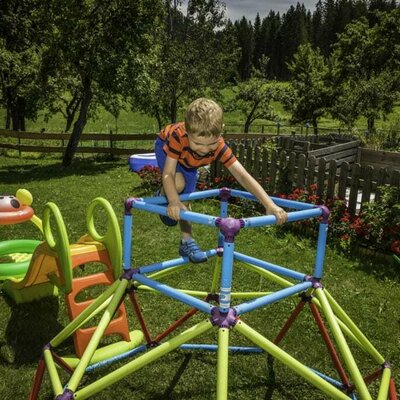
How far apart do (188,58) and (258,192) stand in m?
18.0

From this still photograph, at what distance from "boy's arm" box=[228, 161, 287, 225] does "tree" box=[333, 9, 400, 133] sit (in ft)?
70.8

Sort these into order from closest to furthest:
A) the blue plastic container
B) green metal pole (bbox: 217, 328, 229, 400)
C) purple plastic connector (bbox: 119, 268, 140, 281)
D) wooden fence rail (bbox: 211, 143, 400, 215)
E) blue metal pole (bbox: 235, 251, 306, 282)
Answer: green metal pole (bbox: 217, 328, 229, 400)
purple plastic connector (bbox: 119, 268, 140, 281)
blue metal pole (bbox: 235, 251, 306, 282)
wooden fence rail (bbox: 211, 143, 400, 215)
the blue plastic container

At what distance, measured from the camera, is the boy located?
2746mm

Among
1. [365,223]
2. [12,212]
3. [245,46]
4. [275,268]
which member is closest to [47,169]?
[12,212]

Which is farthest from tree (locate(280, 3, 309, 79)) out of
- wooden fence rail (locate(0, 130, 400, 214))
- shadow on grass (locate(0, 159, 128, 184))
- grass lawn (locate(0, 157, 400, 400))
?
grass lawn (locate(0, 157, 400, 400))

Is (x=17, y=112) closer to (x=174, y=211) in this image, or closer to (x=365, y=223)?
(x=365, y=223)

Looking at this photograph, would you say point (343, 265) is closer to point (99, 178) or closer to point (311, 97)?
point (99, 178)

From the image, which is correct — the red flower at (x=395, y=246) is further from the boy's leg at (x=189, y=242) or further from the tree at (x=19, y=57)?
the tree at (x=19, y=57)

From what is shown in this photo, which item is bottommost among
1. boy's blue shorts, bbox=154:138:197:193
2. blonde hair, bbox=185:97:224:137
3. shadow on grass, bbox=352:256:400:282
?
shadow on grass, bbox=352:256:400:282

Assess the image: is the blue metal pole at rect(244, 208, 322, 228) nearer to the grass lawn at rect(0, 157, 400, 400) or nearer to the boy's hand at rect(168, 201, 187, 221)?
the boy's hand at rect(168, 201, 187, 221)

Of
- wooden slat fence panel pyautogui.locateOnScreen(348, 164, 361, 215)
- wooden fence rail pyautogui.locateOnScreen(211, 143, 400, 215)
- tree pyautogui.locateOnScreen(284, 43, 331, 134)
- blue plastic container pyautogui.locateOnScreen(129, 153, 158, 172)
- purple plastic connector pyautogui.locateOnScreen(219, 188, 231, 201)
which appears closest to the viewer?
purple plastic connector pyautogui.locateOnScreen(219, 188, 231, 201)

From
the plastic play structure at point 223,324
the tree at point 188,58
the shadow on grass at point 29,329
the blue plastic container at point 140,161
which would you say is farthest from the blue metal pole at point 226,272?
the tree at point 188,58

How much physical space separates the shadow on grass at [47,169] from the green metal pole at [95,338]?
11391mm

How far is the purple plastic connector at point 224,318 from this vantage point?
7.73 ft
